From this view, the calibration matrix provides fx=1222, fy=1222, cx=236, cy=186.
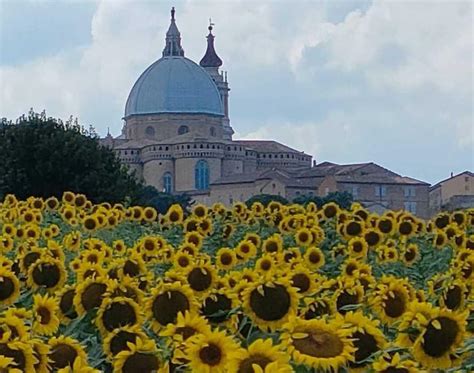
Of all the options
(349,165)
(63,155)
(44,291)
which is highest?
(349,165)

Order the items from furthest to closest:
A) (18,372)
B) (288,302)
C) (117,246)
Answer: (117,246) < (288,302) < (18,372)

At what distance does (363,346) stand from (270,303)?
385 millimetres

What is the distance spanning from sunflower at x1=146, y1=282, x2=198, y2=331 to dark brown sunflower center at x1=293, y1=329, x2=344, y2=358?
2.08ft

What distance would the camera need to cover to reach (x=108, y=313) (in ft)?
9.18

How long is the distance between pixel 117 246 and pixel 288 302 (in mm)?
2366

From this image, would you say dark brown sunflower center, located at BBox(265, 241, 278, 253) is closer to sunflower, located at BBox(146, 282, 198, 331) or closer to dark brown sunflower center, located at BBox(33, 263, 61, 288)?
dark brown sunflower center, located at BBox(33, 263, 61, 288)

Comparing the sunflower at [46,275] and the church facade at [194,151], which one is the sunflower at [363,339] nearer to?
the sunflower at [46,275]

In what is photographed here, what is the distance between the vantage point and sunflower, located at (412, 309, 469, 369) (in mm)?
2371

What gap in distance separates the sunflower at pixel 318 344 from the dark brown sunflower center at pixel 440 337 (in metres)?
0.24

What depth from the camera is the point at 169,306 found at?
2.76 metres

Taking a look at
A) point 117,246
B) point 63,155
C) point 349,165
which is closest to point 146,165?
point 349,165

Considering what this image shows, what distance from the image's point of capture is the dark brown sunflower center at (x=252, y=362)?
1965 mm

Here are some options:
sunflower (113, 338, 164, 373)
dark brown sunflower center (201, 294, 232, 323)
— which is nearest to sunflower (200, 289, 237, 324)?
dark brown sunflower center (201, 294, 232, 323)

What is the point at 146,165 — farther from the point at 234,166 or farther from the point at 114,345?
the point at 114,345
